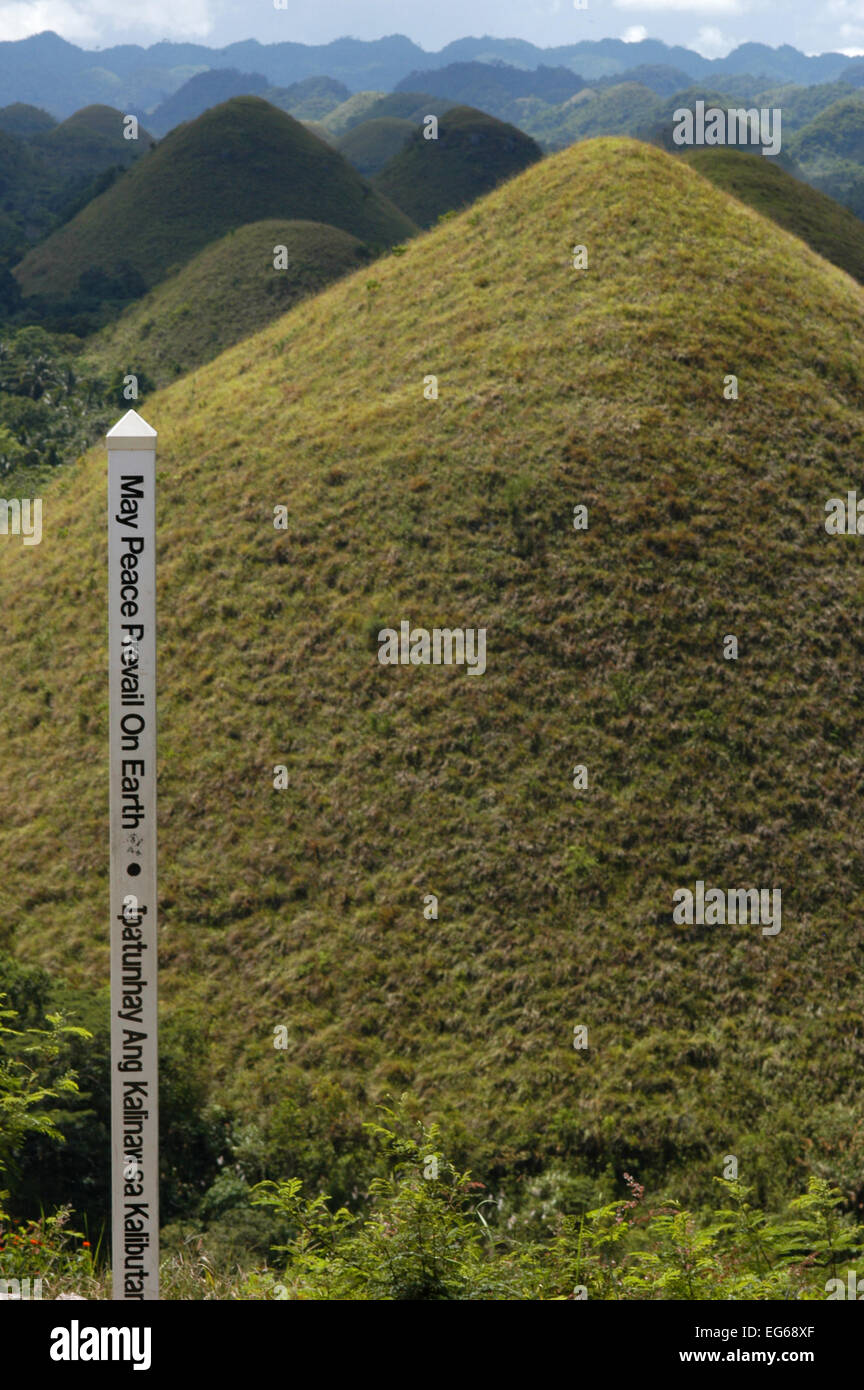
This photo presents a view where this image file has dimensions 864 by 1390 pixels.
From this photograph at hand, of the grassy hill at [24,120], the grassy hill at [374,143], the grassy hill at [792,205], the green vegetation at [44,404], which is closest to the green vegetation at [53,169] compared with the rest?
the grassy hill at [24,120]

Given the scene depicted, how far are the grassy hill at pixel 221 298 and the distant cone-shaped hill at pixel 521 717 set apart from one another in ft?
92.8

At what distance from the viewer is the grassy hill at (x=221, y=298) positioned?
59.0 metres

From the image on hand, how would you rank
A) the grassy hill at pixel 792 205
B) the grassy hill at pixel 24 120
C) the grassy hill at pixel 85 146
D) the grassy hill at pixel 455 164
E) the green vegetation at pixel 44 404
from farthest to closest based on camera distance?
1. the grassy hill at pixel 24 120
2. the grassy hill at pixel 85 146
3. the grassy hill at pixel 455 164
4. the grassy hill at pixel 792 205
5. the green vegetation at pixel 44 404

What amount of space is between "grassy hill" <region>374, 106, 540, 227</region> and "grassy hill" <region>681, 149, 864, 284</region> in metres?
49.4

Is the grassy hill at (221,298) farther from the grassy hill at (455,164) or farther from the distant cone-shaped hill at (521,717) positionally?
the grassy hill at (455,164)

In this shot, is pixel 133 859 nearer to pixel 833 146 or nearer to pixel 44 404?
pixel 44 404

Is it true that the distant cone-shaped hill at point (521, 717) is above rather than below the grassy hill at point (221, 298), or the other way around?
below

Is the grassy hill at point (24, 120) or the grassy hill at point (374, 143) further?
the grassy hill at point (24, 120)

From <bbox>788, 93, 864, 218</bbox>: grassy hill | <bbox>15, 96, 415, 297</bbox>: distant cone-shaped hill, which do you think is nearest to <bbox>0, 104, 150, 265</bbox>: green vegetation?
<bbox>15, 96, 415, 297</bbox>: distant cone-shaped hill

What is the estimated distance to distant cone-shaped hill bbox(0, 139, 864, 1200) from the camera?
16.5 meters

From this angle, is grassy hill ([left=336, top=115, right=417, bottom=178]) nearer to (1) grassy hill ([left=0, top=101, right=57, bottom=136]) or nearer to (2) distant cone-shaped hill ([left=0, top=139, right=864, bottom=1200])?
(1) grassy hill ([left=0, top=101, right=57, bottom=136])

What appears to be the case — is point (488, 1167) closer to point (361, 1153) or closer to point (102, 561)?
point (361, 1153)

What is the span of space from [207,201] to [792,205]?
4845 cm
